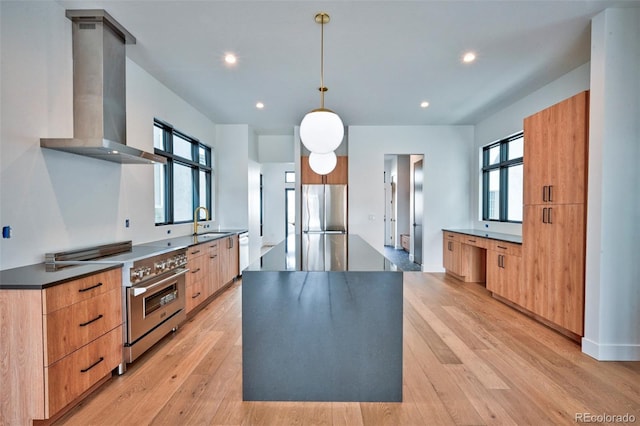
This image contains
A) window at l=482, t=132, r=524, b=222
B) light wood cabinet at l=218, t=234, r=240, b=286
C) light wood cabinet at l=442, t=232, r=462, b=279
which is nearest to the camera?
light wood cabinet at l=218, t=234, r=240, b=286

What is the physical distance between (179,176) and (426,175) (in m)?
4.62

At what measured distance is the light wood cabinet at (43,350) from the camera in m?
1.76

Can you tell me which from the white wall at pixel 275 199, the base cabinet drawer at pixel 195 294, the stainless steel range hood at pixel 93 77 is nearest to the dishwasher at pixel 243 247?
the base cabinet drawer at pixel 195 294

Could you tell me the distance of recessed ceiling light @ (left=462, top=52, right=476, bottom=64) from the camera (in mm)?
3338

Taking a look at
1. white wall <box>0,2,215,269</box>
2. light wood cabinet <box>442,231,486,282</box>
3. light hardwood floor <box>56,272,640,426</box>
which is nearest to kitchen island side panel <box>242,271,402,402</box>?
light hardwood floor <box>56,272,640,426</box>

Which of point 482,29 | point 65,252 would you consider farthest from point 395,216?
point 65,252

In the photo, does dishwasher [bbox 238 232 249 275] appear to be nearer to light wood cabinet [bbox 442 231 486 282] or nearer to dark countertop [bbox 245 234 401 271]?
dark countertop [bbox 245 234 401 271]

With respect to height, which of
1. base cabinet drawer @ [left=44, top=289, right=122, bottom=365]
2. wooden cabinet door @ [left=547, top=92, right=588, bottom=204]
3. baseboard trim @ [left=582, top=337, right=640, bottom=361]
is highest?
wooden cabinet door @ [left=547, top=92, right=588, bottom=204]

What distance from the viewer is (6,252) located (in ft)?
6.93

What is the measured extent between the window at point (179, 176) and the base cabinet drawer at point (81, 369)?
215 cm

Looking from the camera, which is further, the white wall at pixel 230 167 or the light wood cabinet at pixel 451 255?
the white wall at pixel 230 167

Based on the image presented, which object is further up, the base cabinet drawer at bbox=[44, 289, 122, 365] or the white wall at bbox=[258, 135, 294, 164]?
the white wall at bbox=[258, 135, 294, 164]

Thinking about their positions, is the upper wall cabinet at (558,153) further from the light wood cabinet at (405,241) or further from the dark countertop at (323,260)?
the light wood cabinet at (405,241)

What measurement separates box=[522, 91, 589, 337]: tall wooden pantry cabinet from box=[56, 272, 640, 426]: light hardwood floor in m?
0.38
